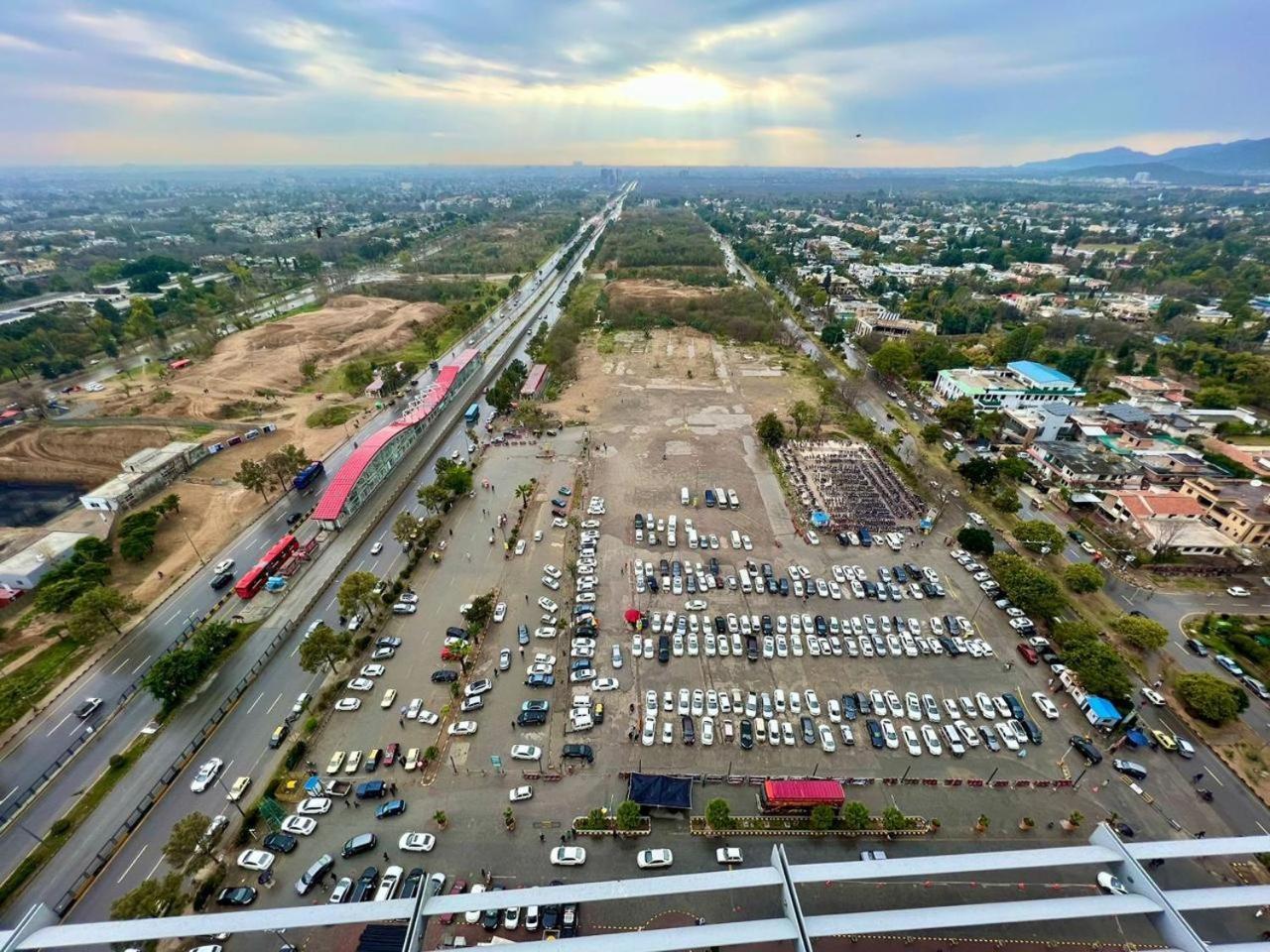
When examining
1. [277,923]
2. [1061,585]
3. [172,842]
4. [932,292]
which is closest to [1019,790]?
[1061,585]

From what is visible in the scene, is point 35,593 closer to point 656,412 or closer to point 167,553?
point 167,553

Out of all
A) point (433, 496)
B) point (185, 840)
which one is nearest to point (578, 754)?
point (185, 840)

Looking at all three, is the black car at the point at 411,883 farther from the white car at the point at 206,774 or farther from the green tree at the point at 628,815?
the white car at the point at 206,774

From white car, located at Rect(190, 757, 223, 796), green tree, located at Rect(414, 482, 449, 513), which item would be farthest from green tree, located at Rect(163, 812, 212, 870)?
green tree, located at Rect(414, 482, 449, 513)

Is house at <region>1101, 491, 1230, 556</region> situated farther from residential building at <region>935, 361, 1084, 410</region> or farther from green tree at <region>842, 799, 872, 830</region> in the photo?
green tree at <region>842, 799, 872, 830</region>

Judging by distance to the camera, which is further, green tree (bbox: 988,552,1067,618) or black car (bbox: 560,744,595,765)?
green tree (bbox: 988,552,1067,618)

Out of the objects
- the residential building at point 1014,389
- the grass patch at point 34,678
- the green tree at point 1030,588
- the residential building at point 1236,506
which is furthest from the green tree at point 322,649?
the residential building at point 1014,389
